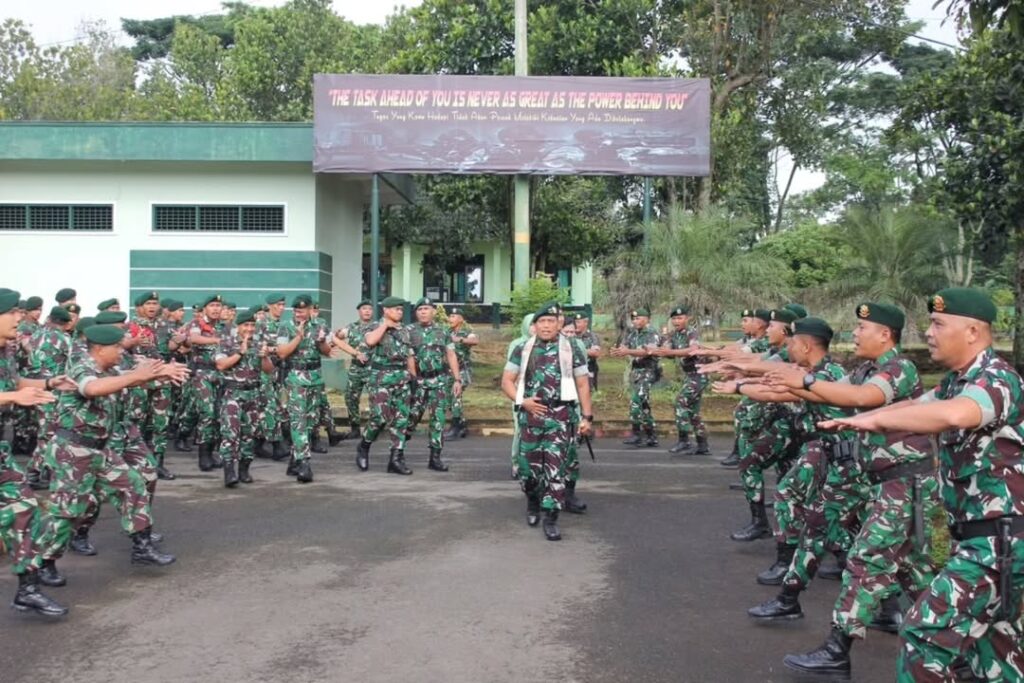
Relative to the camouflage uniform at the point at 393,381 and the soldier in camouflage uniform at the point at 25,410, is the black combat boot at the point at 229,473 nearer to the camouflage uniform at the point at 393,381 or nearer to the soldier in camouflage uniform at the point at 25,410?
the camouflage uniform at the point at 393,381

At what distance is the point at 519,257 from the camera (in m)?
20.3

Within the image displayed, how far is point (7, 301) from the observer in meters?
6.14

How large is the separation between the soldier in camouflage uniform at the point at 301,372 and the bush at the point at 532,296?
22.8ft

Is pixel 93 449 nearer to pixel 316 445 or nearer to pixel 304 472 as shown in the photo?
pixel 304 472

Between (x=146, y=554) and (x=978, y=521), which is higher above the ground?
(x=978, y=521)

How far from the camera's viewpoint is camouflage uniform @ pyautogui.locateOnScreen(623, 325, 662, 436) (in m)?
13.9

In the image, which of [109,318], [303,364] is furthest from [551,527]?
[303,364]

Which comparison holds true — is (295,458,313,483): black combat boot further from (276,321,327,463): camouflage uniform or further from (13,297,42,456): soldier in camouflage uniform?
(13,297,42,456): soldier in camouflage uniform

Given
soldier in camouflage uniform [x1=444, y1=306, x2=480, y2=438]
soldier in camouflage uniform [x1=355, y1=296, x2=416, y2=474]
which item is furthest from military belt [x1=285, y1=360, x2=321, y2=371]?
soldier in camouflage uniform [x1=444, y1=306, x2=480, y2=438]

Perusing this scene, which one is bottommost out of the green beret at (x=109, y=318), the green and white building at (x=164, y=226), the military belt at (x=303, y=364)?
the military belt at (x=303, y=364)

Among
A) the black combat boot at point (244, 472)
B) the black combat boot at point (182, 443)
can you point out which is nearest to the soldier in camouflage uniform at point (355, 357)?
the black combat boot at point (244, 472)

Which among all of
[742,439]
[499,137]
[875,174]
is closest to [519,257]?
[499,137]

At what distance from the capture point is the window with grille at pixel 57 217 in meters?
19.8

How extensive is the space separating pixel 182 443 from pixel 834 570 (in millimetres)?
9207
